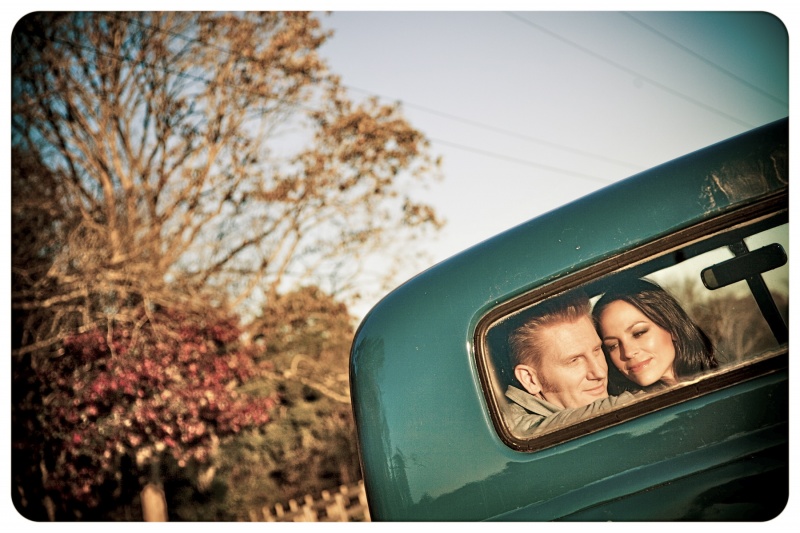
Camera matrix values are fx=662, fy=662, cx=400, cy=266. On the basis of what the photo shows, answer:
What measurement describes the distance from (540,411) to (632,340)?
296 millimetres

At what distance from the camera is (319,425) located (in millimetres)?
8961

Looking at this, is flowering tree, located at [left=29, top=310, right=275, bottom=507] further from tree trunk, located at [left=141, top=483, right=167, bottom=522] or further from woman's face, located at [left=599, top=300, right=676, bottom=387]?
woman's face, located at [left=599, top=300, right=676, bottom=387]

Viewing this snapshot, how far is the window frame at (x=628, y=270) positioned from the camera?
159 cm

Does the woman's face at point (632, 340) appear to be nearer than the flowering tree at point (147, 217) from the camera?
Yes

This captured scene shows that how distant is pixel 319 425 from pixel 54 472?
12.3ft

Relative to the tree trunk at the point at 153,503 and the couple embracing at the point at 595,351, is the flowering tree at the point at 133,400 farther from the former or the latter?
the couple embracing at the point at 595,351

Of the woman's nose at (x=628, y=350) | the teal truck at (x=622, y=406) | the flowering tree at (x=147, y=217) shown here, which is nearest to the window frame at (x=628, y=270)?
the teal truck at (x=622, y=406)

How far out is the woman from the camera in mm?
1643

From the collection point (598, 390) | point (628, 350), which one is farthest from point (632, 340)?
point (598, 390)

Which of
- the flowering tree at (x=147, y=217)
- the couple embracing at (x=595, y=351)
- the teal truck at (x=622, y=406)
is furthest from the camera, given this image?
the flowering tree at (x=147, y=217)

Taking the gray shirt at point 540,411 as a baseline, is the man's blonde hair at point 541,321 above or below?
above

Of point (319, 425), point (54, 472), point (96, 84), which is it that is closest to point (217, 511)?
point (319, 425)

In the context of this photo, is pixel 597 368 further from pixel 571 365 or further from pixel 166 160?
pixel 166 160

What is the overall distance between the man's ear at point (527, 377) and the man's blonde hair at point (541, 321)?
11mm
